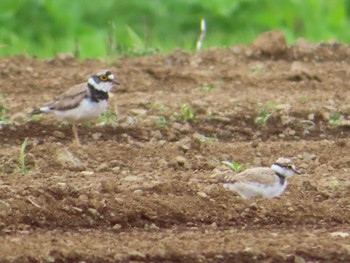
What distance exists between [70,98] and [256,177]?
257 cm

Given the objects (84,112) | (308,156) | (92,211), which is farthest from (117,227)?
(84,112)

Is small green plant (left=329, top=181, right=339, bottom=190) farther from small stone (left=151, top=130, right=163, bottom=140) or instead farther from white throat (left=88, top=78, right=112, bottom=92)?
white throat (left=88, top=78, right=112, bottom=92)

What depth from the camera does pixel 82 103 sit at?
11.5m

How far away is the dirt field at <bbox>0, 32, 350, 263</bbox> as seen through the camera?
854cm

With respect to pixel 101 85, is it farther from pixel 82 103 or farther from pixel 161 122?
pixel 161 122

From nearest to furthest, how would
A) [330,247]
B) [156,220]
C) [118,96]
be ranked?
[330,247]
[156,220]
[118,96]

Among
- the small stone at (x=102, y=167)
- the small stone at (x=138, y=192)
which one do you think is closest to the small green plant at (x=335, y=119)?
the small stone at (x=102, y=167)

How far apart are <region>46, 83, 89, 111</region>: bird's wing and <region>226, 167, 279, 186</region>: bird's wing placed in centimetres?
220

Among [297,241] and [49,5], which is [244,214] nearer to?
[297,241]

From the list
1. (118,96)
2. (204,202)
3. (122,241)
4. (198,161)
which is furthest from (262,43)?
(122,241)

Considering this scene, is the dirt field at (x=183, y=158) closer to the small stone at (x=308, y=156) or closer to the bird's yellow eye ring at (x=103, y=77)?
the small stone at (x=308, y=156)

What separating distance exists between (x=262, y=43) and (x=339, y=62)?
2.51 feet

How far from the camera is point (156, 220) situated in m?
9.14

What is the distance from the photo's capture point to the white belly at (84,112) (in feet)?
37.4
